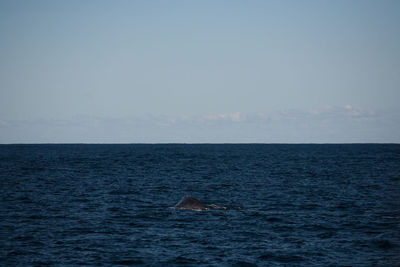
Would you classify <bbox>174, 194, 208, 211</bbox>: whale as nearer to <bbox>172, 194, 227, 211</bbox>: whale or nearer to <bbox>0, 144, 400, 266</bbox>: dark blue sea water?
<bbox>172, 194, 227, 211</bbox>: whale

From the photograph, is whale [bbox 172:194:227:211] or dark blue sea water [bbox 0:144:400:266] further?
whale [bbox 172:194:227:211]

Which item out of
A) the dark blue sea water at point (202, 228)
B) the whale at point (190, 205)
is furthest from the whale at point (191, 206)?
the dark blue sea water at point (202, 228)

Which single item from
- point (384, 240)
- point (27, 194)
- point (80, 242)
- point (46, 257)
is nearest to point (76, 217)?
point (80, 242)

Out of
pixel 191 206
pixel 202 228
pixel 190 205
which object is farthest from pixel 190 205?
pixel 202 228

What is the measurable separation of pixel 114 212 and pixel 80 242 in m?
8.34

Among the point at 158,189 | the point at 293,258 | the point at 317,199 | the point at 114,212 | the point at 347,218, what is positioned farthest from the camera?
the point at 158,189

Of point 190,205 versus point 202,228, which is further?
point 190,205

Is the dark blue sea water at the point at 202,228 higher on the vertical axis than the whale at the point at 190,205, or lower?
lower

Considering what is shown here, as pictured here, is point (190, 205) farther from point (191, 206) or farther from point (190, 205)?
point (191, 206)

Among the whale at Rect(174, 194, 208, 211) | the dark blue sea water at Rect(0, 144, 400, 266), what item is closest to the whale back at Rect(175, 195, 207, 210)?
the whale at Rect(174, 194, 208, 211)

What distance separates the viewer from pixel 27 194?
37.8 meters

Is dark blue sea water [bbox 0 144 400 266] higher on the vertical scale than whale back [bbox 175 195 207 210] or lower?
lower

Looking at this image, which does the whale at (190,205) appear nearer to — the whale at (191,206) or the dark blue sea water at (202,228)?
the whale at (191,206)

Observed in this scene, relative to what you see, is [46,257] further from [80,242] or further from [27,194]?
[27,194]
